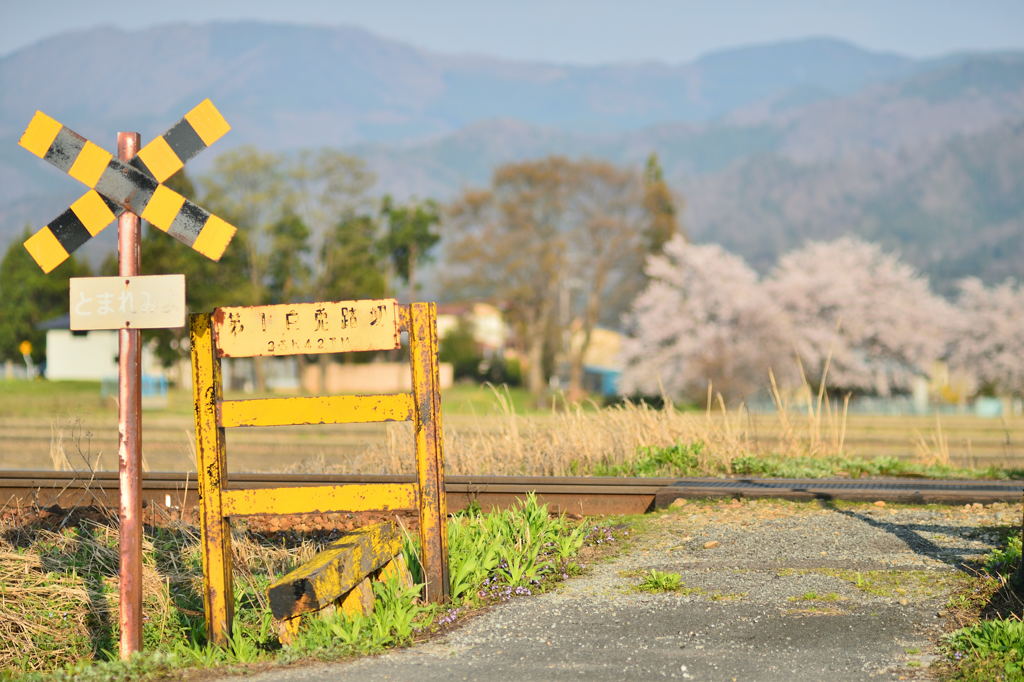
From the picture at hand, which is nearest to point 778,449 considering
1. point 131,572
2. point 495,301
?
point 131,572

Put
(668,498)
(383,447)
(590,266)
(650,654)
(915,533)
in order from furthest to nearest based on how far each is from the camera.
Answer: (590,266) < (383,447) < (668,498) < (915,533) < (650,654)

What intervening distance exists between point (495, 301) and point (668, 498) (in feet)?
188

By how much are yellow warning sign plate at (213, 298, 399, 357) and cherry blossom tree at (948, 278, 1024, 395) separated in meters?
61.4

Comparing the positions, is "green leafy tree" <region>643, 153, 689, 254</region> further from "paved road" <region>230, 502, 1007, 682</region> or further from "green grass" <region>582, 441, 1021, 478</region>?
"paved road" <region>230, 502, 1007, 682</region>

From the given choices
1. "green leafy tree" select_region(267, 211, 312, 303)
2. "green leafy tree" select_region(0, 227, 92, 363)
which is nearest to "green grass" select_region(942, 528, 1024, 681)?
"green leafy tree" select_region(267, 211, 312, 303)

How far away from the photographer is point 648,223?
74312 mm

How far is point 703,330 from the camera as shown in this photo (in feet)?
170

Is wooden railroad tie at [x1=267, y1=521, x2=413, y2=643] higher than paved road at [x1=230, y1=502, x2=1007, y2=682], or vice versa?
wooden railroad tie at [x1=267, y1=521, x2=413, y2=643]

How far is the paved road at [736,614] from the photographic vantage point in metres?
6.34

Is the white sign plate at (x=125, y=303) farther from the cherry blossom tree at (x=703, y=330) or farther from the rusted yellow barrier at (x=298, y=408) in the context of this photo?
the cherry blossom tree at (x=703, y=330)

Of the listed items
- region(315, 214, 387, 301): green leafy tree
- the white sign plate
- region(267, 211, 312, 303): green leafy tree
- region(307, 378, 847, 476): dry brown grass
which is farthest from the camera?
region(315, 214, 387, 301): green leafy tree

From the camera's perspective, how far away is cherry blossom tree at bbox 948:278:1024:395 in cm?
6444

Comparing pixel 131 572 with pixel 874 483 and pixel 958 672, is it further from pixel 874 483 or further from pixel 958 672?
pixel 874 483

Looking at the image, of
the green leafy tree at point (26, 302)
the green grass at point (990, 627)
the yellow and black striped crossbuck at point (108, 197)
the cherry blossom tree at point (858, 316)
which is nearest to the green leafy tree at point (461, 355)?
the green leafy tree at point (26, 302)
